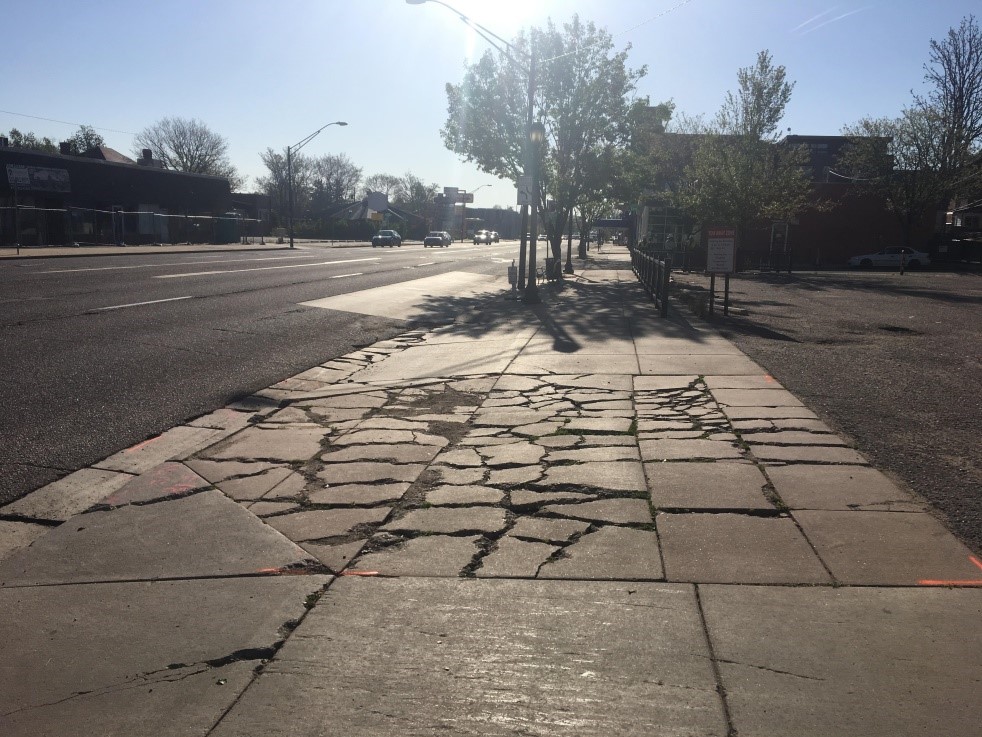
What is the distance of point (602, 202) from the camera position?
33.2 m

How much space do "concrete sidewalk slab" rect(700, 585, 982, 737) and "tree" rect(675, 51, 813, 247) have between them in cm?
3239

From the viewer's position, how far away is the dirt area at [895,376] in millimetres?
5396

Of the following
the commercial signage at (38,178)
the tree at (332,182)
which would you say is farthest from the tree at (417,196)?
the commercial signage at (38,178)

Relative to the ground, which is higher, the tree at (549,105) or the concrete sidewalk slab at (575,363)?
the tree at (549,105)

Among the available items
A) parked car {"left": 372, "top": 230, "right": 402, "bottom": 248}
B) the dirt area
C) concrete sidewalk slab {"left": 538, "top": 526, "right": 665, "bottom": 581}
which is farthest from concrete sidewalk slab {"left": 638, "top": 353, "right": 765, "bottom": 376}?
parked car {"left": 372, "top": 230, "right": 402, "bottom": 248}

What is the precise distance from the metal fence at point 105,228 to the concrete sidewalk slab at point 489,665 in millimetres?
38578

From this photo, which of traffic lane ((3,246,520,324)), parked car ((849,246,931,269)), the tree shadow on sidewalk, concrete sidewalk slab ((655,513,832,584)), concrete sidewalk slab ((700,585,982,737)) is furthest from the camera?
parked car ((849,246,931,269))

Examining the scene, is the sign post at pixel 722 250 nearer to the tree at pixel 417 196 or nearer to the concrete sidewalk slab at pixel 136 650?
the concrete sidewalk slab at pixel 136 650

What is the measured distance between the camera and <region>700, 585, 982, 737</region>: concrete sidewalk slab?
2.66 metres

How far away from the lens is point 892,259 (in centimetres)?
4788

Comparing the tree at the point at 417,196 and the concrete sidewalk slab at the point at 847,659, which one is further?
the tree at the point at 417,196

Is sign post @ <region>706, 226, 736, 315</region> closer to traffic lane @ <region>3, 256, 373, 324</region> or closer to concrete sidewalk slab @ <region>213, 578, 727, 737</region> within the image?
traffic lane @ <region>3, 256, 373, 324</region>

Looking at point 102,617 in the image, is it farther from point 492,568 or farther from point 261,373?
point 261,373

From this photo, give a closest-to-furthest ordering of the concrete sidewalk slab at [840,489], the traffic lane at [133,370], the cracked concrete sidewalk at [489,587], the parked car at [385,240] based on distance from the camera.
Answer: the cracked concrete sidewalk at [489,587]
the concrete sidewalk slab at [840,489]
the traffic lane at [133,370]
the parked car at [385,240]
